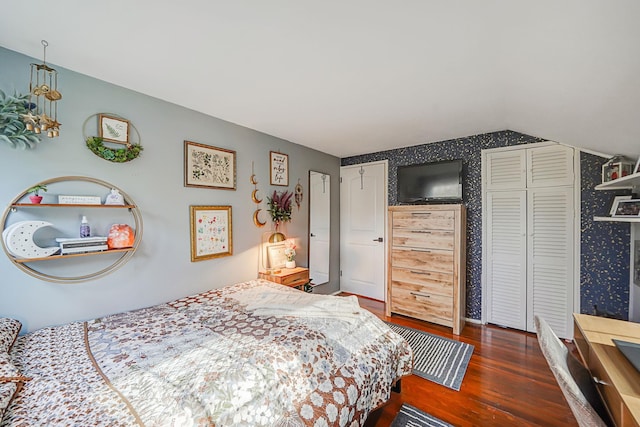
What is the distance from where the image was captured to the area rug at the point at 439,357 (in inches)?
82.8

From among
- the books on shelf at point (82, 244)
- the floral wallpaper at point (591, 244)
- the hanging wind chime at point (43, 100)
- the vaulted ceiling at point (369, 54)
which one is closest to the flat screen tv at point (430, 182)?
the floral wallpaper at point (591, 244)

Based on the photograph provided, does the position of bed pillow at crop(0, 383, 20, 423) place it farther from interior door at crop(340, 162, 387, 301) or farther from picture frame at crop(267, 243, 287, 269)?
interior door at crop(340, 162, 387, 301)

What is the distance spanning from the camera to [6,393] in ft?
3.11

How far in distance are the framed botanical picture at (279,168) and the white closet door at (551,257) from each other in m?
2.88

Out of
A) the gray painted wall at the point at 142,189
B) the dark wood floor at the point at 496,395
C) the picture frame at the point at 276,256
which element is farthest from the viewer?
the picture frame at the point at 276,256

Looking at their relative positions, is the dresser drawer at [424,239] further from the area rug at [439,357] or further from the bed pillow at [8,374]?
the bed pillow at [8,374]

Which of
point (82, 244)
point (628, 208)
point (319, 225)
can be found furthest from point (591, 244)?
point (82, 244)

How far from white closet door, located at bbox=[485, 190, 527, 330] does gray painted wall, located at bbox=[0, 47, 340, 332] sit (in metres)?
2.78

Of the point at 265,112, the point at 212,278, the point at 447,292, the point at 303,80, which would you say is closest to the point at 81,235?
the point at 212,278

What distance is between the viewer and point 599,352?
1.20 m

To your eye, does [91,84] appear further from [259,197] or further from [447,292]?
Answer: [447,292]

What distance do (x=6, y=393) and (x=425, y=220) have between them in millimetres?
3331

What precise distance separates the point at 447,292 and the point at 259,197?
249cm

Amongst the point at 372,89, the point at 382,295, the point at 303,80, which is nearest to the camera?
the point at 303,80
